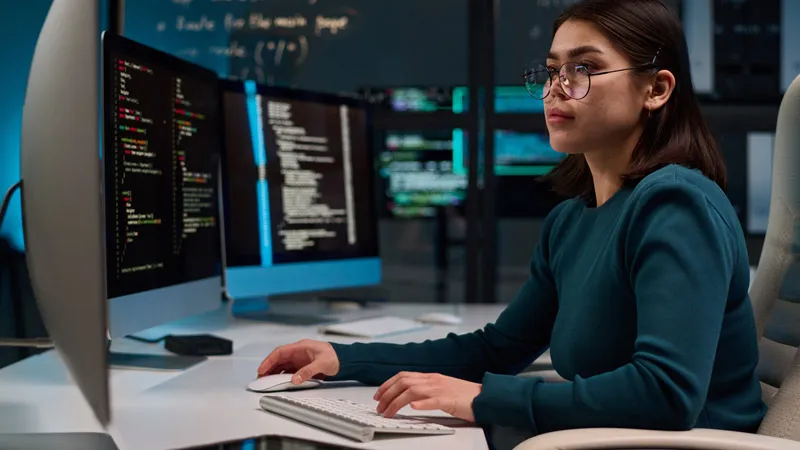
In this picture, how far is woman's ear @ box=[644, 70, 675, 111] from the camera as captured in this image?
1252mm

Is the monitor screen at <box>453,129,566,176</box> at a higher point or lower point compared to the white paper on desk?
higher

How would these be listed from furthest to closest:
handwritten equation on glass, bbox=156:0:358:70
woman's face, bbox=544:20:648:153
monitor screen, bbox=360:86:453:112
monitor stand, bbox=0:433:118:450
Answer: handwritten equation on glass, bbox=156:0:358:70 → monitor screen, bbox=360:86:453:112 → woman's face, bbox=544:20:648:153 → monitor stand, bbox=0:433:118:450

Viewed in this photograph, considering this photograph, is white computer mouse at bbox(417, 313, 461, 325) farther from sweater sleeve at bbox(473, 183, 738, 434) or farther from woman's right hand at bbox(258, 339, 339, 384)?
sweater sleeve at bbox(473, 183, 738, 434)

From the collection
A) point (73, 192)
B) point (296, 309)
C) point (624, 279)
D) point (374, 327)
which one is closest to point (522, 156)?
point (296, 309)

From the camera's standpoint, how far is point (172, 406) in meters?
1.31

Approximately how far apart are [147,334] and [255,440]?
907mm

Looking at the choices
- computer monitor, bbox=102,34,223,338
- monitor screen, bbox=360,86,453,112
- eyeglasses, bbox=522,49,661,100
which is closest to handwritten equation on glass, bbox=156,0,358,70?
monitor screen, bbox=360,86,453,112

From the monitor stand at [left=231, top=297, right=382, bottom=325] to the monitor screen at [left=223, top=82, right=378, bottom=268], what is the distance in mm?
154

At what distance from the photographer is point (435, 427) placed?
1.14m

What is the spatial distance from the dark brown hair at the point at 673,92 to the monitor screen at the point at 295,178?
107 cm

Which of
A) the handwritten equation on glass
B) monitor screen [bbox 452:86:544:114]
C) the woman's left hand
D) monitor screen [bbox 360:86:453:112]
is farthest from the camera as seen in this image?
the handwritten equation on glass

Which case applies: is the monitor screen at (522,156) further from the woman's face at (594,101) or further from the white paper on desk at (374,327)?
the woman's face at (594,101)

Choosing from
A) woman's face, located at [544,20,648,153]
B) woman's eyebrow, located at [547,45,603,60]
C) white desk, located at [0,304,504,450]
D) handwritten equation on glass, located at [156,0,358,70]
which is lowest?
white desk, located at [0,304,504,450]

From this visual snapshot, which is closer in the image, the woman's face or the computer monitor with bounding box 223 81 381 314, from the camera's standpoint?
the woman's face
